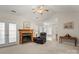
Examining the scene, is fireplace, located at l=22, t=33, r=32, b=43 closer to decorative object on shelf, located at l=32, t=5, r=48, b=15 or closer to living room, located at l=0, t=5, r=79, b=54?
living room, located at l=0, t=5, r=79, b=54

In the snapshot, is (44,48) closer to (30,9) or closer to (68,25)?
(68,25)

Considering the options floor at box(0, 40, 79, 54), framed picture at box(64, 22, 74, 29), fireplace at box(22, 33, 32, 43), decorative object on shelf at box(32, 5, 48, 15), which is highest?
decorative object on shelf at box(32, 5, 48, 15)

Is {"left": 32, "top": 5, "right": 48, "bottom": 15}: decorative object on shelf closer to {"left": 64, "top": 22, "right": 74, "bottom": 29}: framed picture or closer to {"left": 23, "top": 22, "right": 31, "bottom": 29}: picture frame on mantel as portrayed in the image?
{"left": 23, "top": 22, "right": 31, "bottom": 29}: picture frame on mantel

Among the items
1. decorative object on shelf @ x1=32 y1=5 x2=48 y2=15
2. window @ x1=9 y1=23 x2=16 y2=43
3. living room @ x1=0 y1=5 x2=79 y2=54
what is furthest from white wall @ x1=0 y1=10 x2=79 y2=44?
decorative object on shelf @ x1=32 y1=5 x2=48 y2=15

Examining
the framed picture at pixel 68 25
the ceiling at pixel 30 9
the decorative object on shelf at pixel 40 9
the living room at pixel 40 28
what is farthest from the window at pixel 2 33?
the framed picture at pixel 68 25

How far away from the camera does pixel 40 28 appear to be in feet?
8.81

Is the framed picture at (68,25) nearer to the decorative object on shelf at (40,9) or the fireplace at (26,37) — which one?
the decorative object on shelf at (40,9)

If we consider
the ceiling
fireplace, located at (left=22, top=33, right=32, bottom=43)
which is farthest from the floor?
the ceiling

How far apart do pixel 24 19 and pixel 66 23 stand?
113cm

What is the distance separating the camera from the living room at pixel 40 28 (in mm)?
2584

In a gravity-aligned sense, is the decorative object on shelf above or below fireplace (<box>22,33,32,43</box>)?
above

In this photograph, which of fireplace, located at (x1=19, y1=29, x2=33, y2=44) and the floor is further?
fireplace, located at (x1=19, y1=29, x2=33, y2=44)

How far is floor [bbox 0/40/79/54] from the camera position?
2.61 metres

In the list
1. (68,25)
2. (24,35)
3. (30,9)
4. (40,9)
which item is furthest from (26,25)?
(68,25)
